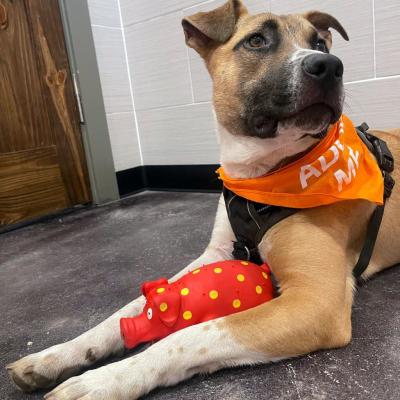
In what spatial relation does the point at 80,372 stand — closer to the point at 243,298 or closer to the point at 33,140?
the point at 243,298

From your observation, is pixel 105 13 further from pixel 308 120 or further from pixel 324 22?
pixel 308 120

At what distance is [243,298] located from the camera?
127 centimetres

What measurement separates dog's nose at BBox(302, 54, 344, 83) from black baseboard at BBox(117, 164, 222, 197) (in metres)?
2.34

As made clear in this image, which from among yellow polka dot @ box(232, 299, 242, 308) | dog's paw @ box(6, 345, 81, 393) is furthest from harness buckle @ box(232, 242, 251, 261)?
dog's paw @ box(6, 345, 81, 393)

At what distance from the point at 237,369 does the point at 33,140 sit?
2.83 m

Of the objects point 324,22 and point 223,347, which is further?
point 324,22

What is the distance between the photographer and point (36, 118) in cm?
339

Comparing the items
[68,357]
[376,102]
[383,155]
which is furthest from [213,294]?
[376,102]

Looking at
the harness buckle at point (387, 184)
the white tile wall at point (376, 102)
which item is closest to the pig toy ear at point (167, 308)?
the harness buckle at point (387, 184)

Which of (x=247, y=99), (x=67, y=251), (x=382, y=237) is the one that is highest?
(x=247, y=99)

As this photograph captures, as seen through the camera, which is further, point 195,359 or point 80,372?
point 80,372

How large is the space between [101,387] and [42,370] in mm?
248

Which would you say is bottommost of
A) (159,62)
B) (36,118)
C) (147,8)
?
(36,118)

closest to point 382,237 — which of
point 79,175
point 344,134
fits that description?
point 344,134
